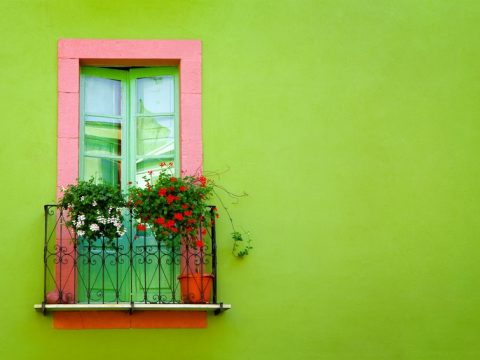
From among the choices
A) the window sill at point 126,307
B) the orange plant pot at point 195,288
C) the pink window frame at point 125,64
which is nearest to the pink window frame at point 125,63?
the pink window frame at point 125,64

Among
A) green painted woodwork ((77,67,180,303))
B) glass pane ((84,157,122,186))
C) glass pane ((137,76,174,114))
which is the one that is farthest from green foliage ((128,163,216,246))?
glass pane ((137,76,174,114))

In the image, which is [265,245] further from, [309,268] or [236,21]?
[236,21]

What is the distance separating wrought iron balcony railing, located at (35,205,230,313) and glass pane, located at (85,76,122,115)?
3.25 feet

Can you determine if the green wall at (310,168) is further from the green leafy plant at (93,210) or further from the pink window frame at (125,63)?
the green leafy plant at (93,210)

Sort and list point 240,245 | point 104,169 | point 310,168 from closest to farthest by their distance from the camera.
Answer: point 240,245 → point 310,168 → point 104,169

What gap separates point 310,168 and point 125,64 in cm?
185

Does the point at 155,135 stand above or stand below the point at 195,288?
above

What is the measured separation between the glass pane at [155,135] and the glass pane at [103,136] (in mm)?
183

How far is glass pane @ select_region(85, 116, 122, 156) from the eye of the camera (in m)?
9.48

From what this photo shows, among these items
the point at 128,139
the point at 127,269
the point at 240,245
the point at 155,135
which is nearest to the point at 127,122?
the point at 128,139

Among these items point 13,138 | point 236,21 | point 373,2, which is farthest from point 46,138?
point 373,2

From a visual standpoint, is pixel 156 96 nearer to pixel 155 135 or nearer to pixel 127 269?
pixel 155 135

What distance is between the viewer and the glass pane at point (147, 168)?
9453 millimetres

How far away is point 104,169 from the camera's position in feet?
31.1
